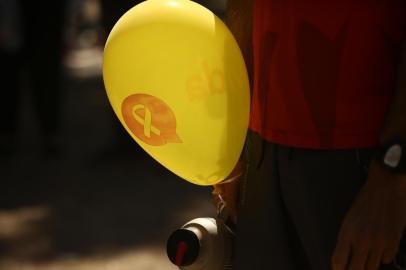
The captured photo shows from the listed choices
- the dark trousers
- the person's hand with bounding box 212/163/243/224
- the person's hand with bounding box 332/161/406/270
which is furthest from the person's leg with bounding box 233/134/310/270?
the person's hand with bounding box 332/161/406/270

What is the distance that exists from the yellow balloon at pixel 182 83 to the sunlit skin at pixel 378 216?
0.33m

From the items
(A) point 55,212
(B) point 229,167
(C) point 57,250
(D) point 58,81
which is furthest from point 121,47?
(D) point 58,81

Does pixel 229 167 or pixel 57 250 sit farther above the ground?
pixel 229 167

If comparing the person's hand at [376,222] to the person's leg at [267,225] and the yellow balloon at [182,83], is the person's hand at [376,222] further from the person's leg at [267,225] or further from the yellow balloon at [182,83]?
the yellow balloon at [182,83]

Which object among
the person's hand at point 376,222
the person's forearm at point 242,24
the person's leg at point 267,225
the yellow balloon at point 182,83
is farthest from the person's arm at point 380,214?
the person's forearm at point 242,24

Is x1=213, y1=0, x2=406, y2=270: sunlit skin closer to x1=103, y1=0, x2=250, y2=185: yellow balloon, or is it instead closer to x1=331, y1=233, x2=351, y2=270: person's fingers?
x1=331, y1=233, x2=351, y2=270: person's fingers

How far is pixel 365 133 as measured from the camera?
4.25 feet

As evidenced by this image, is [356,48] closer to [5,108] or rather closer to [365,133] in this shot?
[365,133]

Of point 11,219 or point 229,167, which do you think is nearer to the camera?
point 229,167

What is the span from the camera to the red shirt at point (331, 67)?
50.1 inches

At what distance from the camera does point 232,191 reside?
1.62m

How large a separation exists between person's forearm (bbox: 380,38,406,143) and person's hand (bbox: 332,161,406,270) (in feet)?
0.18

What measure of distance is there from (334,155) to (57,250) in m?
2.73

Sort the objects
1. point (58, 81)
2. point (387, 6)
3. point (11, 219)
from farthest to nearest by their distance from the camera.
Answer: point (58, 81) < point (11, 219) < point (387, 6)
